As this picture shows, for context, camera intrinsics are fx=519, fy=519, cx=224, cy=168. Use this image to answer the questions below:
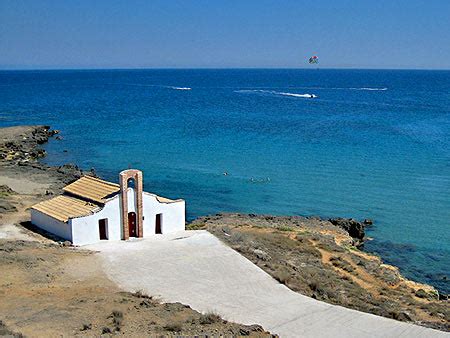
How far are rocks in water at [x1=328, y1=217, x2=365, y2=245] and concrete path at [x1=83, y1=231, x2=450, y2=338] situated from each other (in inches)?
468

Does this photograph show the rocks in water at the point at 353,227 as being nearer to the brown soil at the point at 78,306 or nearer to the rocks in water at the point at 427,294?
the rocks in water at the point at 427,294

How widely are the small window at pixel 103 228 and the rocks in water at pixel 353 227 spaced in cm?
1652

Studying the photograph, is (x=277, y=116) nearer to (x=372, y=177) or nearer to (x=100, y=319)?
(x=372, y=177)

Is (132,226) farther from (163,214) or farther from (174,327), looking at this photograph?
(174,327)

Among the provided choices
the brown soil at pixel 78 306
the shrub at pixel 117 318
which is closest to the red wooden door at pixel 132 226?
the brown soil at pixel 78 306

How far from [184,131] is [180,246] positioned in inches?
2001

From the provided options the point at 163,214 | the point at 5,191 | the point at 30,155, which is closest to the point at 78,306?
the point at 163,214

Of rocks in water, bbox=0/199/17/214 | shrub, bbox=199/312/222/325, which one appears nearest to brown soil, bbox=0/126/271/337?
shrub, bbox=199/312/222/325

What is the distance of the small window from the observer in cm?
2577

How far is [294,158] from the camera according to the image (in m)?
55.8

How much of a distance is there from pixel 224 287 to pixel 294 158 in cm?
3642

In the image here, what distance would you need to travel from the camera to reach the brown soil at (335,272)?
20.7m

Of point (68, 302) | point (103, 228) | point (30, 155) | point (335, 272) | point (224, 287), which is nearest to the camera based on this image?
point (68, 302)

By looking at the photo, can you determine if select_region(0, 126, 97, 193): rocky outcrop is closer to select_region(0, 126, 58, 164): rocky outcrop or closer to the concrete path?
select_region(0, 126, 58, 164): rocky outcrop
